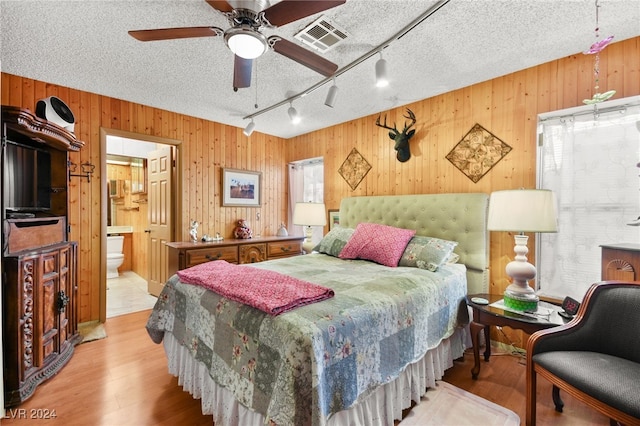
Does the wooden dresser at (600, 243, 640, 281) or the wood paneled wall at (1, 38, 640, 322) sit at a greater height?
the wood paneled wall at (1, 38, 640, 322)

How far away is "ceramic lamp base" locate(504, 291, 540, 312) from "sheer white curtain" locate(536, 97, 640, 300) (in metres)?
0.66

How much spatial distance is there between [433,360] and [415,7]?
7.89 ft

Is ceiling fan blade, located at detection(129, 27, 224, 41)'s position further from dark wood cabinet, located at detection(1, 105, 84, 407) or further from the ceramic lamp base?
the ceramic lamp base

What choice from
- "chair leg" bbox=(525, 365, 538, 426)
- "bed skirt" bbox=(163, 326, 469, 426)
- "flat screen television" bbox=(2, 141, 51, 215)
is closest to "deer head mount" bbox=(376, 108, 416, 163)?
"bed skirt" bbox=(163, 326, 469, 426)

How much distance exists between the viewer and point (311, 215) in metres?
3.79

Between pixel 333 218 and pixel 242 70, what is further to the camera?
pixel 333 218

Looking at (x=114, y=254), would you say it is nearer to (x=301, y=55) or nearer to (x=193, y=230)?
(x=193, y=230)

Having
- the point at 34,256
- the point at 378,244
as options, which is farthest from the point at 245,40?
the point at 34,256

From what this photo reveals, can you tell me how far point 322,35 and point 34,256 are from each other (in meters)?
2.63

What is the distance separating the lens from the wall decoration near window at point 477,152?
8.80 feet

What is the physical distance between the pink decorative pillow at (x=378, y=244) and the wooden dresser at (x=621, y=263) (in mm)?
1324

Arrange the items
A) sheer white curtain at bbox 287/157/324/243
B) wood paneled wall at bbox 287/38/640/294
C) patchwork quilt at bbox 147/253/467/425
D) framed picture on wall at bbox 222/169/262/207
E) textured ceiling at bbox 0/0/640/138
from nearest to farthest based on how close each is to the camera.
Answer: patchwork quilt at bbox 147/253/467/425, textured ceiling at bbox 0/0/640/138, wood paneled wall at bbox 287/38/640/294, framed picture on wall at bbox 222/169/262/207, sheer white curtain at bbox 287/157/324/243

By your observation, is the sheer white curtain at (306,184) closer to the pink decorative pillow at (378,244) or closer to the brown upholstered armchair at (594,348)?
the pink decorative pillow at (378,244)

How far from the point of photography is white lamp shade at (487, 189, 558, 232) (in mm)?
1929
